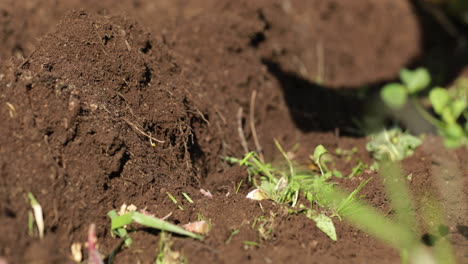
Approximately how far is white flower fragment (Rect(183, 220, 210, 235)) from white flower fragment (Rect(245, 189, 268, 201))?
39 centimetres

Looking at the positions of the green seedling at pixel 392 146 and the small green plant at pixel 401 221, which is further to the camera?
the green seedling at pixel 392 146

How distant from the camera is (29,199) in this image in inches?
78.5

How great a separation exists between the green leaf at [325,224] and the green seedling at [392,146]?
0.92 m

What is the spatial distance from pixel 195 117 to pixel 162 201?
640mm

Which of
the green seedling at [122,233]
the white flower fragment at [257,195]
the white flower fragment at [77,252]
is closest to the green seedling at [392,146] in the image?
the white flower fragment at [257,195]

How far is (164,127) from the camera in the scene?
2.57 metres

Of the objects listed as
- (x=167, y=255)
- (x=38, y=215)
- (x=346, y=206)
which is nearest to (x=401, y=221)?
(x=346, y=206)

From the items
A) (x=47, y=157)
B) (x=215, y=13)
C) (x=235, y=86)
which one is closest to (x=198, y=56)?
(x=235, y=86)

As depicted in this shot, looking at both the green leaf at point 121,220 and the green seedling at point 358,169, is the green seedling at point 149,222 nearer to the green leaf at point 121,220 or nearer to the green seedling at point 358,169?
the green leaf at point 121,220

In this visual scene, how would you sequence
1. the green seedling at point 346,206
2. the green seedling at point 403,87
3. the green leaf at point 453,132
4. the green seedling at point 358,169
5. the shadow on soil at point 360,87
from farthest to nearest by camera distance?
the shadow on soil at point 360,87, the green seedling at point 358,169, the green seedling at point 403,87, the green seedling at point 346,206, the green leaf at point 453,132

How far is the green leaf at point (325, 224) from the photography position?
7.25 feet

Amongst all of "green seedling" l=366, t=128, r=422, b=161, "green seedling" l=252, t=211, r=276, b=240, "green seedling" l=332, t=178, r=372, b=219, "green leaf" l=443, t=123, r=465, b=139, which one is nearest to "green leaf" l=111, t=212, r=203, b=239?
"green seedling" l=252, t=211, r=276, b=240

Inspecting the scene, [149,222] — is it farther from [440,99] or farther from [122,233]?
[440,99]

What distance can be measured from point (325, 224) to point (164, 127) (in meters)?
0.89
